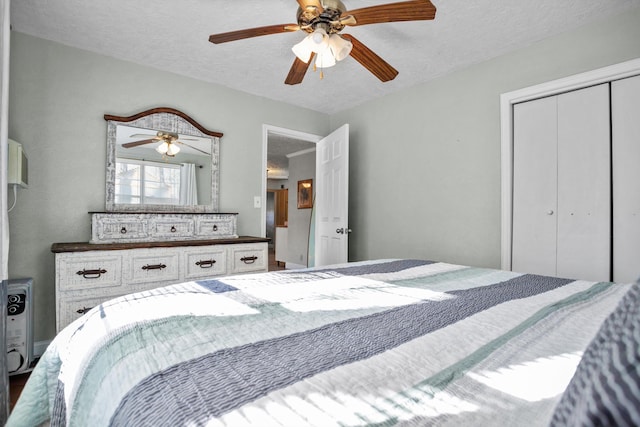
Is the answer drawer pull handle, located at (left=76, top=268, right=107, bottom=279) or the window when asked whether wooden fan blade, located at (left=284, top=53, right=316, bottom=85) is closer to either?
the window

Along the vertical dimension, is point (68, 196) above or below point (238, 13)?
below

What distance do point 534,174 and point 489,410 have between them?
2.66 metres

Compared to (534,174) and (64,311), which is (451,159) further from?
(64,311)

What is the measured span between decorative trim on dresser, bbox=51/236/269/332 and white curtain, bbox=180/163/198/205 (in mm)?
622

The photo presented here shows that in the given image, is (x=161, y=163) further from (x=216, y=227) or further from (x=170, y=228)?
(x=216, y=227)

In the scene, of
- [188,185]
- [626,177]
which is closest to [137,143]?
[188,185]

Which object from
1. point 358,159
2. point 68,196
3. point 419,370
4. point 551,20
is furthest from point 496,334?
point 358,159

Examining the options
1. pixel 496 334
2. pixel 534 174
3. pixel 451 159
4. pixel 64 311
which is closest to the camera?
pixel 496 334

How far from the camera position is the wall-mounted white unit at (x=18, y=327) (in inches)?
84.6

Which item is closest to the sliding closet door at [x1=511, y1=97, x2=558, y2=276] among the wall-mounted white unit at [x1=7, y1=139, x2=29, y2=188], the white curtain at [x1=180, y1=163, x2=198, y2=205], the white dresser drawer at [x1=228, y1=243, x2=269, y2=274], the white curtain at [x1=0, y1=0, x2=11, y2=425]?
the white dresser drawer at [x1=228, y1=243, x2=269, y2=274]

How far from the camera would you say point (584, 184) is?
239 centimetres

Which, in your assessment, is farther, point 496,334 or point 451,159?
point 451,159

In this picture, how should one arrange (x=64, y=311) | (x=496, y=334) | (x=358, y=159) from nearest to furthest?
(x=496, y=334), (x=64, y=311), (x=358, y=159)

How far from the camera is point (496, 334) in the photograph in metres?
0.80
